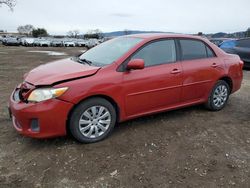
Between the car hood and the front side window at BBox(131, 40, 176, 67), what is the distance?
0.81 m

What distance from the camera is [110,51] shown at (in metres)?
4.83

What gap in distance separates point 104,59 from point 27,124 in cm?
158

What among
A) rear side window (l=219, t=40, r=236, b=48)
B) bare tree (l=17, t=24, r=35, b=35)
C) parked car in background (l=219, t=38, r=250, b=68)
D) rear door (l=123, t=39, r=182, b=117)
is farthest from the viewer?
bare tree (l=17, t=24, r=35, b=35)

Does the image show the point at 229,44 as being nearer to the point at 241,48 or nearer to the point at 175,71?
the point at 241,48

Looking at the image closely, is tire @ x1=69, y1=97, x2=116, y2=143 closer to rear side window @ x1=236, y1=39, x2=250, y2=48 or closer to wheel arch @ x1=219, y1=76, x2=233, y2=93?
wheel arch @ x1=219, y1=76, x2=233, y2=93

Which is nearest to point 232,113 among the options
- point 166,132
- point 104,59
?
point 166,132

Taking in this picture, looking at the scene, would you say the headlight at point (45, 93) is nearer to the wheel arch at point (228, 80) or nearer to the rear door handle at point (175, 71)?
the rear door handle at point (175, 71)

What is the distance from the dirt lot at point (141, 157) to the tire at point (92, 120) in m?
0.15

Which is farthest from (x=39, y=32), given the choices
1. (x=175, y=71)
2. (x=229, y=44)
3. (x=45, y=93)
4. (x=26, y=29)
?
(x=45, y=93)

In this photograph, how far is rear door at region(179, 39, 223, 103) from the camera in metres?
5.06

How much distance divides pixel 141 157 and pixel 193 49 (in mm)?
2515

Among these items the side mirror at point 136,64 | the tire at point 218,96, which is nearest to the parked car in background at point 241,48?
the tire at point 218,96

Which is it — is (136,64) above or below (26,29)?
below

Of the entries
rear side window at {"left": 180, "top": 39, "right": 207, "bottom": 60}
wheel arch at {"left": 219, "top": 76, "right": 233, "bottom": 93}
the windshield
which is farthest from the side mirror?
wheel arch at {"left": 219, "top": 76, "right": 233, "bottom": 93}
